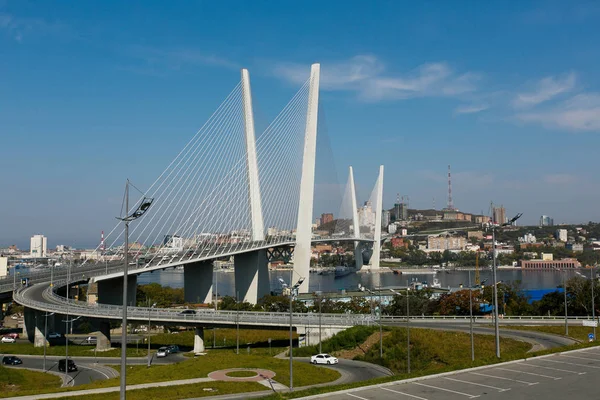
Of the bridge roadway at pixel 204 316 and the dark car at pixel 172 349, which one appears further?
the dark car at pixel 172 349

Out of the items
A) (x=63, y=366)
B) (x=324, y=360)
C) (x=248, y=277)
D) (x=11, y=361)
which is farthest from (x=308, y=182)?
(x=11, y=361)

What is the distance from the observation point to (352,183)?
8250cm

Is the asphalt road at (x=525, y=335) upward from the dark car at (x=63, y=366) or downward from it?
upward

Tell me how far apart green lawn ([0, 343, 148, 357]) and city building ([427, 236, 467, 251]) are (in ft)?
524

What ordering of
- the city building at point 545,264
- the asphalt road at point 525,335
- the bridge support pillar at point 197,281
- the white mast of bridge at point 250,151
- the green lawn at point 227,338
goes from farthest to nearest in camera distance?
1. the city building at point 545,264
2. the bridge support pillar at point 197,281
3. the white mast of bridge at point 250,151
4. the green lawn at point 227,338
5. the asphalt road at point 525,335

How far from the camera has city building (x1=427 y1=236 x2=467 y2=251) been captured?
181m

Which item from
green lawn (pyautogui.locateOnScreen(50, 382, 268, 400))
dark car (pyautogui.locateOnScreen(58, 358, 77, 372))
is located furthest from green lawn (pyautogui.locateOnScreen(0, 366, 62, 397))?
green lawn (pyautogui.locateOnScreen(50, 382, 268, 400))

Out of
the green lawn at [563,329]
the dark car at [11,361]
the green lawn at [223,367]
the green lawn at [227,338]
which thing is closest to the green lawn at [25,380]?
the green lawn at [223,367]

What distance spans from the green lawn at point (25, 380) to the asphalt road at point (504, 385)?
12325 mm

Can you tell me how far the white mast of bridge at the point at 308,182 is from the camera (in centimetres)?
4200

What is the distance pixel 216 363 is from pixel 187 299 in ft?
82.3

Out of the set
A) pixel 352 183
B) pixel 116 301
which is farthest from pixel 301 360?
pixel 352 183

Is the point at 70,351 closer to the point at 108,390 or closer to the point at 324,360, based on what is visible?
the point at 108,390

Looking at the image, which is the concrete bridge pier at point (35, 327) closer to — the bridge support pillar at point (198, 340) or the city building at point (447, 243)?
the bridge support pillar at point (198, 340)
